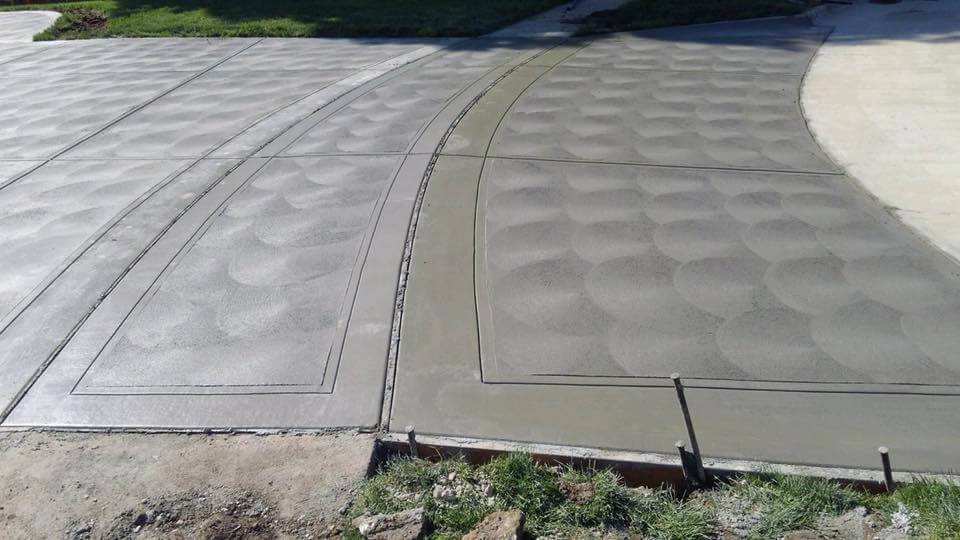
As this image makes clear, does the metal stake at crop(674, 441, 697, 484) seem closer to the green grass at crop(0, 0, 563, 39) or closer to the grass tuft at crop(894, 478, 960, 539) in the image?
the grass tuft at crop(894, 478, 960, 539)

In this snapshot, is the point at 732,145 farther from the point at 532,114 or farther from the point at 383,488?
the point at 383,488

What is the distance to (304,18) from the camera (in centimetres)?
1711

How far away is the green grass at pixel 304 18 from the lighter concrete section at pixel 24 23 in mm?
660

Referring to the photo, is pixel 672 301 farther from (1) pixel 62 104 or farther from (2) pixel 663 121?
(1) pixel 62 104

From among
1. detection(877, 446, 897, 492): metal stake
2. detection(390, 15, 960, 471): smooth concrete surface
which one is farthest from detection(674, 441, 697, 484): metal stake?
detection(877, 446, 897, 492): metal stake

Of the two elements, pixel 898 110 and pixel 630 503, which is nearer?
pixel 630 503

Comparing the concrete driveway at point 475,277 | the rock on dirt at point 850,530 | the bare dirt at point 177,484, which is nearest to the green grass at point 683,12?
the concrete driveway at point 475,277

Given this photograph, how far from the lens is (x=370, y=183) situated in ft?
25.5

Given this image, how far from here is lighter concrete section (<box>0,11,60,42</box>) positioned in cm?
1761

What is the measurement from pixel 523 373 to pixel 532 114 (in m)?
5.57

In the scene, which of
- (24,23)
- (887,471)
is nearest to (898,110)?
(887,471)

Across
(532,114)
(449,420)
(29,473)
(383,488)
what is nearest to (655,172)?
(532,114)

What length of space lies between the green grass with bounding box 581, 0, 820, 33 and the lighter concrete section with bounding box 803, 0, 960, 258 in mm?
1251

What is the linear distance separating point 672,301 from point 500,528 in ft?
9.07
